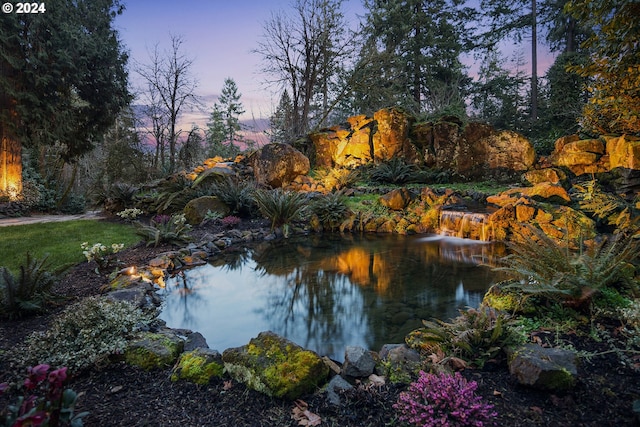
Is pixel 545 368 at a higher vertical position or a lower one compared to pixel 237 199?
lower

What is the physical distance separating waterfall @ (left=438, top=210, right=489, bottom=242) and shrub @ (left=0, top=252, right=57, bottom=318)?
21.2ft

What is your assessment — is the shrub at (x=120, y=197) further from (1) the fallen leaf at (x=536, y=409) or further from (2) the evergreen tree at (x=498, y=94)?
(2) the evergreen tree at (x=498, y=94)

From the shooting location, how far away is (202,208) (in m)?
7.68

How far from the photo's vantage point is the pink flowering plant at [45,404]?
1.04 metres

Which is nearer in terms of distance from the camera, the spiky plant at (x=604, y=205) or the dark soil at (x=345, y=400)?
the dark soil at (x=345, y=400)

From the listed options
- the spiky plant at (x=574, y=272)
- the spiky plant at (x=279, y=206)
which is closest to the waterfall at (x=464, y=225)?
Answer: the spiky plant at (x=279, y=206)

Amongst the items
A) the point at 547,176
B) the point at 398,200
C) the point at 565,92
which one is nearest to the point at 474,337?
the point at 398,200

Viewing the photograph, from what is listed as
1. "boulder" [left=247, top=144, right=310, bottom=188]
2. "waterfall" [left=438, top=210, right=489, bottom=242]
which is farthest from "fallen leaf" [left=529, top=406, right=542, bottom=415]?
"boulder" [left=247, top=144, right=310, bottom=188]

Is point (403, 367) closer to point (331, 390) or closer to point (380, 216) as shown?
point (331, 390)

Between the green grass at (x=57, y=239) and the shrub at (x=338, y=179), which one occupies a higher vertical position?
the shrub at (x=338, y=179)

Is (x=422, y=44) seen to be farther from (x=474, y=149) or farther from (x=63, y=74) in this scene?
(x=63, y=74)

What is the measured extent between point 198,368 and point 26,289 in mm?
1945

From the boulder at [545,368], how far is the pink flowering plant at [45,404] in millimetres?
1991

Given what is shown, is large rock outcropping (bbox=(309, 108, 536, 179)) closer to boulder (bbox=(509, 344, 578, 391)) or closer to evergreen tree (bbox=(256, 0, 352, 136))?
evergreen tree (bbox=(256, 0, 352, 136))
